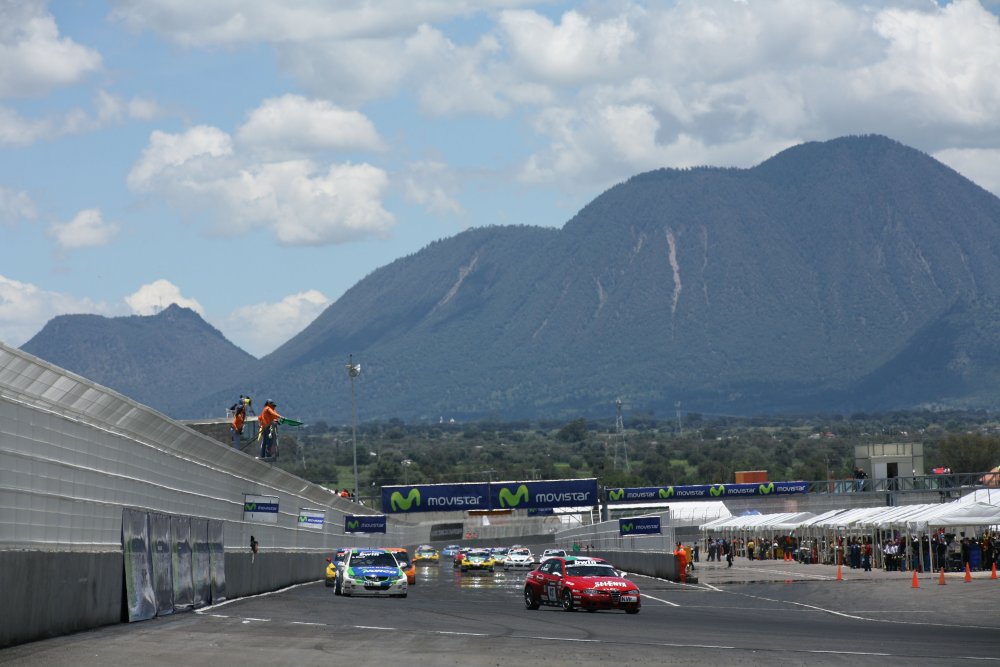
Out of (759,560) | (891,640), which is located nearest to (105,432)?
(891,640)

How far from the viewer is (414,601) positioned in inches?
1496

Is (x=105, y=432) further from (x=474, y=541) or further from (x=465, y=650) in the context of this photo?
(x=474, y=541)

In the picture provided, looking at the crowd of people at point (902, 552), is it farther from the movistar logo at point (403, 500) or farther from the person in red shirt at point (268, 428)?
the movistar logo at point (403, 500)

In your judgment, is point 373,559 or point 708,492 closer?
point 373,559

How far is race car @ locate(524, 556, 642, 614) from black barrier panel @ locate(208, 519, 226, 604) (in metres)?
6.65

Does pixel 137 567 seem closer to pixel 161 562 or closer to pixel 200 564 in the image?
pixel 161 562

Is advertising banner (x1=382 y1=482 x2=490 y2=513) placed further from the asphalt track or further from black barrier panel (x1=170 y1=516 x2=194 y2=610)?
black barrier panel (x1=170 y1=516 x2=194 y2=610)

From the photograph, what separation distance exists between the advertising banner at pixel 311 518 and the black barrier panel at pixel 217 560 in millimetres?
20082

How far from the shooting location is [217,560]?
34656 millimetres

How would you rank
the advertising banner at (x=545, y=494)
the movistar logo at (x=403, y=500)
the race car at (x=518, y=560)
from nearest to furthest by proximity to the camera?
1. the race car at (x=518, y=560)
2. the movistar logo at (x=403, y=500)
3. the advertising banner at (x=545, y=494)

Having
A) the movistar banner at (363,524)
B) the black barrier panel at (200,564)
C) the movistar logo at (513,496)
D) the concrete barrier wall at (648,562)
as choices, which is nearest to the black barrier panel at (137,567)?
the black barrier panel at (200,564)

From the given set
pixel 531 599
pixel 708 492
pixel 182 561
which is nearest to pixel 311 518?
pixel 531 599

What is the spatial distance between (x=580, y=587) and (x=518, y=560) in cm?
4007

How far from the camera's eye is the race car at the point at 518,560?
73438mm
